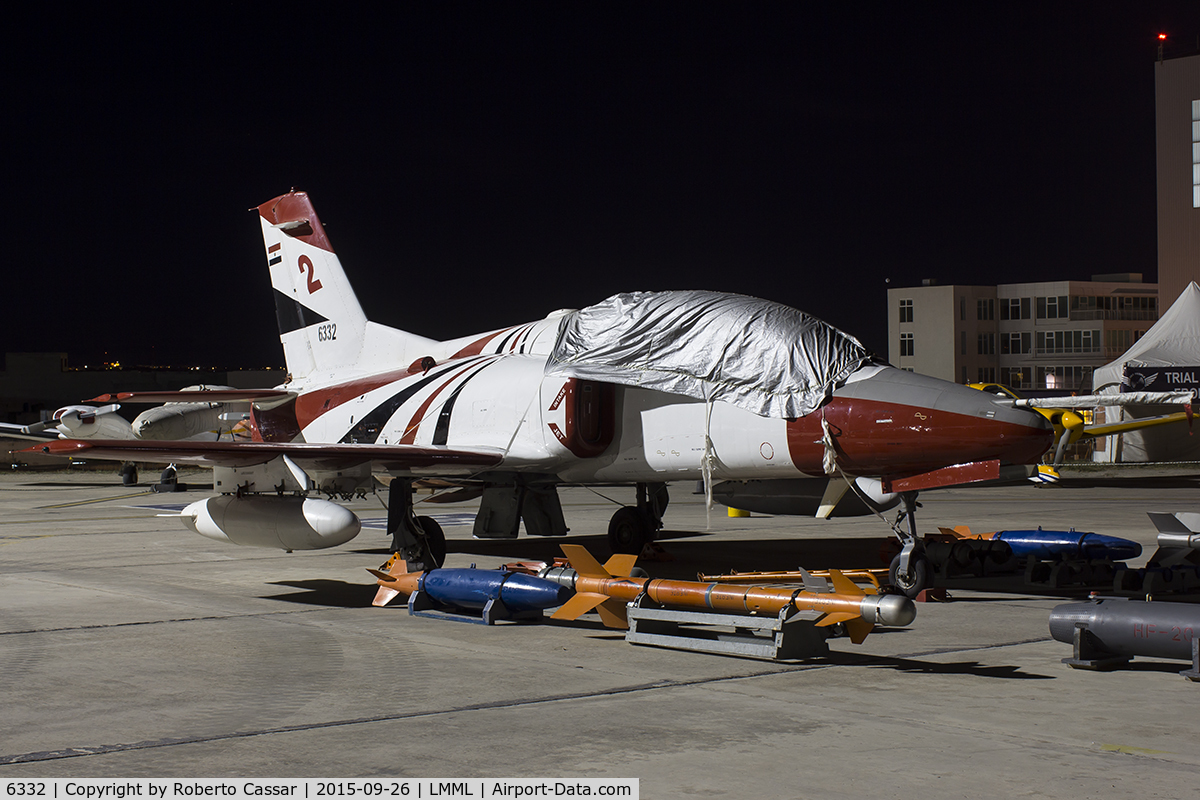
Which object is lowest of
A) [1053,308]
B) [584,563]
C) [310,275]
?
[584,563]

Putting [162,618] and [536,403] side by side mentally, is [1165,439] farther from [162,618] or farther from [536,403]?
[162,618]

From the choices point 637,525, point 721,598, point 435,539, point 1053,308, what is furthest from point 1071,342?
point 721,598

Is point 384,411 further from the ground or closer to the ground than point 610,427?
further from the ground

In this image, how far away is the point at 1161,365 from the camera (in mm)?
37375

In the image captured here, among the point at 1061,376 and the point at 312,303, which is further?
the point at 1061,376

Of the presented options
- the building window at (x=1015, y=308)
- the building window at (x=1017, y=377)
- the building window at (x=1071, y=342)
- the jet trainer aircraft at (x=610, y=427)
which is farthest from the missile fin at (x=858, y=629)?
the building window at (x=1015, y=308)

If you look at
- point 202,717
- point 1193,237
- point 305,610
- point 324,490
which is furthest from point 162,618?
point 1193,237

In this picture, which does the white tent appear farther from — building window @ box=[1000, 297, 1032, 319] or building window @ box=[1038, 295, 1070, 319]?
building window @ box=[1000, 297, 1032, 319]

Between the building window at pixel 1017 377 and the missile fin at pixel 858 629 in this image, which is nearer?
the missile fin at pixel 858 629

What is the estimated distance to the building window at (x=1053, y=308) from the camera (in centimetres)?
8694

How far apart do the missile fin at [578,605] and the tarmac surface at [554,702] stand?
0.22m

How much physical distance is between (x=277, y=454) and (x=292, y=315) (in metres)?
6.34

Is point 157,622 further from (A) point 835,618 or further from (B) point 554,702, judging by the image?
(A) point 835,618

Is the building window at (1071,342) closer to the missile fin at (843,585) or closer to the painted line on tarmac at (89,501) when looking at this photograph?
the painted line on tarmac at (89,501)
